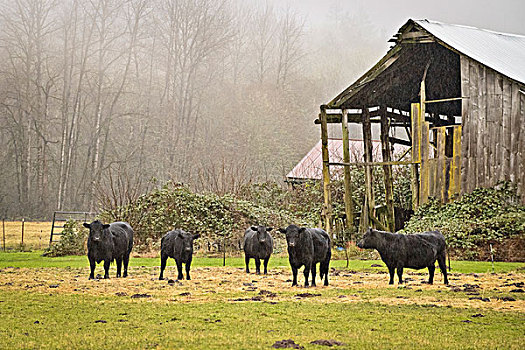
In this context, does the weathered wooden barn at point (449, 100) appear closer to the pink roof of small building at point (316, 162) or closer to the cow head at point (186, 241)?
the cow head at point (186, 241)

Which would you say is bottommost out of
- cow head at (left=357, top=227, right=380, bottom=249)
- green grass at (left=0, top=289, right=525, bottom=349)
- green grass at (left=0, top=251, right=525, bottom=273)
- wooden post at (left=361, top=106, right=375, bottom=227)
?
green grass at (left=0, top=289, right=525, bottom=349)

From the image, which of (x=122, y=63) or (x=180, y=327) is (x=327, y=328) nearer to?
(x=180, y=327)

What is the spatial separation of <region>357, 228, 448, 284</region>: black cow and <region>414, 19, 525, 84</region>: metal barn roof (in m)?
10.4

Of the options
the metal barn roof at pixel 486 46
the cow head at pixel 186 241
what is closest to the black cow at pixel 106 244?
the cow head at pixel 186 241

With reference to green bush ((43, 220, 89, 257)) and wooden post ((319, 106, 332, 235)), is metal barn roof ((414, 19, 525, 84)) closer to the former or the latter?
wooden post ((319, 106, 332, 235))

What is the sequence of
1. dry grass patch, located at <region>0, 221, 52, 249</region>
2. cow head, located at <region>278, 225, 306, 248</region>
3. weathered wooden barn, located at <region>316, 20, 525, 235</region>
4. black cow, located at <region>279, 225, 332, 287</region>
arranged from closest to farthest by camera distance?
cow head, located at <region>278, 225, 306, 248</region> → black cow, located at <region>279, 225, 332, 287</region> → weathered wooden barn, located at <region>316, 20, 525, 235</region> → dry grass patch, located at <region>0, 221, 52, 249</region>

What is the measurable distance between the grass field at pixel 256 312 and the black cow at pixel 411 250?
0.56 meters


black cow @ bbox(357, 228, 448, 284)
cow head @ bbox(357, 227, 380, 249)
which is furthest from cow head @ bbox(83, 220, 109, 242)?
black cow @ bbox(357, 228, 448, 284)

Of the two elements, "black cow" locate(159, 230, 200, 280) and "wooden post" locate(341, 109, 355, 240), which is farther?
"wooden post" locate(341, 109, 355, 240)

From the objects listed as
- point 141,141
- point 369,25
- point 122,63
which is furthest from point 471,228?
point 369,25

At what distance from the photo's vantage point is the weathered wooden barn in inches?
902

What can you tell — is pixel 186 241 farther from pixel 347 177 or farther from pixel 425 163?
pixel 425 163

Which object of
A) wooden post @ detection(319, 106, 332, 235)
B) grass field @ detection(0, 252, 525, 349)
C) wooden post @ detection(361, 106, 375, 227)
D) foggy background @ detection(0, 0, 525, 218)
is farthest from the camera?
foggy background @ detection(0, 0, 525, 218)

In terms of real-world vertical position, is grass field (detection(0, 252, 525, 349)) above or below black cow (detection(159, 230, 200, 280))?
below
